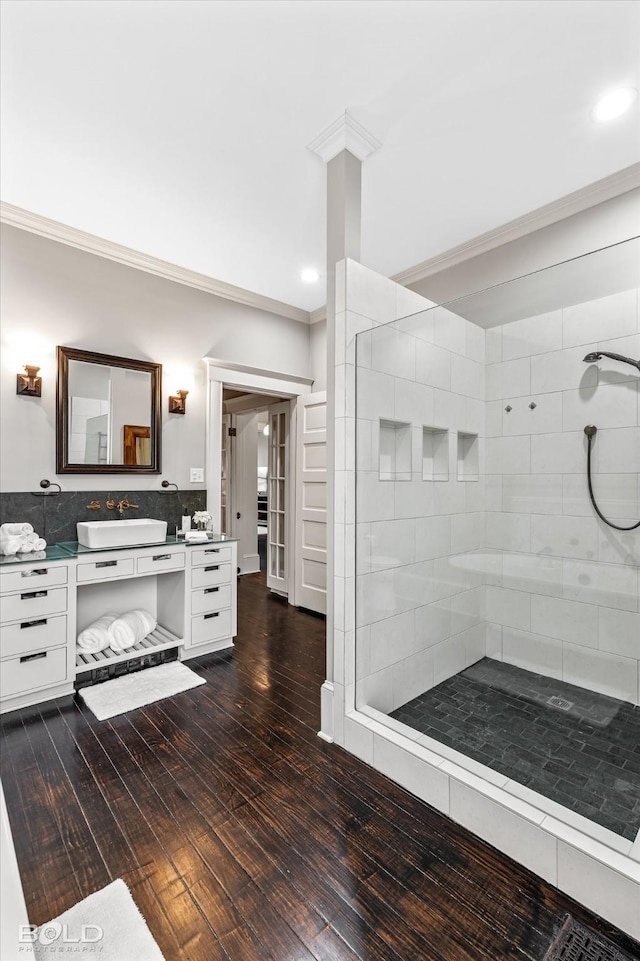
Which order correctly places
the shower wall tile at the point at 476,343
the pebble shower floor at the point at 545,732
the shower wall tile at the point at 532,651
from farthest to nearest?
the shower wall tile at the point at 476,343, the shower wall tile at the point at 532,651, the pebble shower floor at the point at 545,732

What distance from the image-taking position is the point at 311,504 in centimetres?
438

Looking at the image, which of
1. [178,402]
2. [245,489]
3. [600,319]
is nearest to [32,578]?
[178,402]

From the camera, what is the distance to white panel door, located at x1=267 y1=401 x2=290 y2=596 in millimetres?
4820

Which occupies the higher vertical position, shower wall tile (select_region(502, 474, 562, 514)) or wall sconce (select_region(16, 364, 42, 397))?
wall sconce (select_region(16, 364, 42, 397))

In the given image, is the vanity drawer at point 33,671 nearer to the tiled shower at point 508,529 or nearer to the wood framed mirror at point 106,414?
the wood framed mirror at point 106,414

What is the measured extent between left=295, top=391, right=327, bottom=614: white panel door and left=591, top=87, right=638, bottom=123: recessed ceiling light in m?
2.63

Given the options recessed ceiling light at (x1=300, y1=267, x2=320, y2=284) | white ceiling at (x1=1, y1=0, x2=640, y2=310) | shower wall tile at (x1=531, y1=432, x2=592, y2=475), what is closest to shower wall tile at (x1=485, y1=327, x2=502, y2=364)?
shower wall tile at (x1=531, y1=432, x2=592, y2=475)

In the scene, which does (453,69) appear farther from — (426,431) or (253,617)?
(253,617)

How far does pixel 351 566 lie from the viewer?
221 centimetres

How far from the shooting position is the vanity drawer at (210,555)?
10.5ft

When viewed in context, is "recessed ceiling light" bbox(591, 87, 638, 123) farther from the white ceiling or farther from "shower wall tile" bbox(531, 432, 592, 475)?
"shower wall tile" bbox(531, 432, 592, 475)

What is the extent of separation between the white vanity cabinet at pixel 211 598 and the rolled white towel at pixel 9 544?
1.01 metres

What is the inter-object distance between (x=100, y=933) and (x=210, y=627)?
1995 millimetres

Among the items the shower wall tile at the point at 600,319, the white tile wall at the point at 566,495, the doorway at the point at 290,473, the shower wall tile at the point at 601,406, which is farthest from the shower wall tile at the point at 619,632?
the doorway at the point at 290,473
